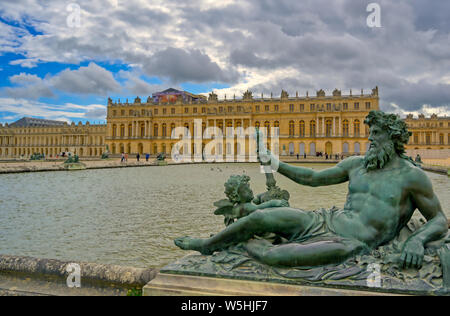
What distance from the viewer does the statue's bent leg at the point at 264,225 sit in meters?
2.44

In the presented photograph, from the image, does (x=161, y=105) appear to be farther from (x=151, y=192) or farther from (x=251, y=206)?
(x=251, y=206)

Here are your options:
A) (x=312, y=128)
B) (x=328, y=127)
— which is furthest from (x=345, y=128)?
(x=312, y=128)

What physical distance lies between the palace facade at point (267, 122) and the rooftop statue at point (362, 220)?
185ft

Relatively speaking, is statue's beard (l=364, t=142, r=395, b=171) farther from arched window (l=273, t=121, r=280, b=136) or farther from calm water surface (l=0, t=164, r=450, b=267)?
arched window (l=273, t=121, r=280, b=136)

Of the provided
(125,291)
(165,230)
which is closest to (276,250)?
(125,291)

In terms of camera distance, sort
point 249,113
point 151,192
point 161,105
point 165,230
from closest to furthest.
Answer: point 165,230 → point 151,192 → point 249,113 → point 161,105

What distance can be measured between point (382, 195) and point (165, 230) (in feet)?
13.6

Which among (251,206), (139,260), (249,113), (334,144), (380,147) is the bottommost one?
(139,260)

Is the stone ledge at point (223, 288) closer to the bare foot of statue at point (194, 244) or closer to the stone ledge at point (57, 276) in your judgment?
the bare foot of statue at point (194, 244)

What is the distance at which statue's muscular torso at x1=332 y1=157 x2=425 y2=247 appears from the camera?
238cm

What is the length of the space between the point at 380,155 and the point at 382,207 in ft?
1.22

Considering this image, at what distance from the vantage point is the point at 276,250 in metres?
2.32

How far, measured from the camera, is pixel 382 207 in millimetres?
2396

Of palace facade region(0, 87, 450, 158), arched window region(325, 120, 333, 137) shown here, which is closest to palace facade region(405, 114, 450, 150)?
palace facade region(0, 87, 450, 158)
